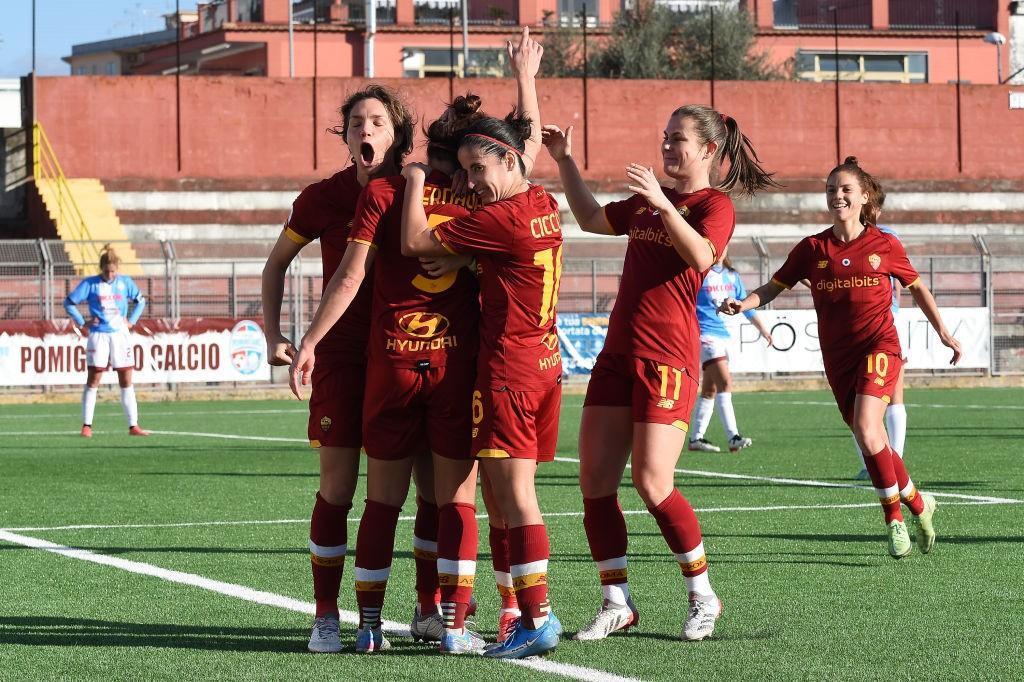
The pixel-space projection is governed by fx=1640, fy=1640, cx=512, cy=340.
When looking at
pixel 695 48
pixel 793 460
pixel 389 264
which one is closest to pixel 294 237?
pixel 389 264

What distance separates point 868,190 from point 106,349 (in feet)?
38.3

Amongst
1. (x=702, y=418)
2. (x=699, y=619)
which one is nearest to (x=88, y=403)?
(x=702, y=418)

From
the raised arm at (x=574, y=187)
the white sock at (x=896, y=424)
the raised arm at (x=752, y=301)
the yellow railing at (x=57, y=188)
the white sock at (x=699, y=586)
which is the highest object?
the yellow railing at (x=57, y=188)

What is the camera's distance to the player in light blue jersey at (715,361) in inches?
615

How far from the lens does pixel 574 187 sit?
664cm

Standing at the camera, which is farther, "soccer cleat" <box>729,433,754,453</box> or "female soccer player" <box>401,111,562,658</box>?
"soccer cleat" <box>729,433,754,453</box>

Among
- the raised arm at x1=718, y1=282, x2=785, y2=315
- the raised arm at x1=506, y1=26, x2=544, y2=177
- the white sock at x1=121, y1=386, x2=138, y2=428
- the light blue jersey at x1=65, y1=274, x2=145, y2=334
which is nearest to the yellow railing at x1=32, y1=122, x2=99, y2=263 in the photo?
the light blue jersey at x1=65, y1=274, x2=145, y2=334

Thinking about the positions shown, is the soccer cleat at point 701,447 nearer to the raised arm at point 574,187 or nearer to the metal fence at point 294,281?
Answer: the raised arm at point 574,187

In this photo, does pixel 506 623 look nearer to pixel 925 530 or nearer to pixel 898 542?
pixel 898 542

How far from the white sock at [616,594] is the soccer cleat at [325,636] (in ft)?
3.49

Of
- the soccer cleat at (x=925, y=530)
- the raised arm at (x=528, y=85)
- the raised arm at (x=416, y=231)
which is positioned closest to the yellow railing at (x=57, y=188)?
the soccer cleat at (x=925, y=530)

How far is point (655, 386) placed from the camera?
20.3ft

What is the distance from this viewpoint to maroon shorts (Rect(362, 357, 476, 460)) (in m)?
5.81

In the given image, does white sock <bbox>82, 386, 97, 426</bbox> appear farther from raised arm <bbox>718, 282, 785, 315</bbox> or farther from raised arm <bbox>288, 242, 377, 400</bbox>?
raised arm <bbox>288, 242, 377, 400</bbox>
